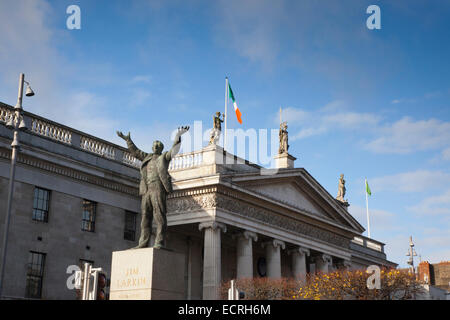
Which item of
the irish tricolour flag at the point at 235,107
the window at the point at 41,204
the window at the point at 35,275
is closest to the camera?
the window at the point at 35,275

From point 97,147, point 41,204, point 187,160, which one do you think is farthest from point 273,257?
point 41,204

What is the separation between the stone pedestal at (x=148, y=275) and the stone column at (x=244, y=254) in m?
20.2

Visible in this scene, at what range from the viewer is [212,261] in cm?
3603

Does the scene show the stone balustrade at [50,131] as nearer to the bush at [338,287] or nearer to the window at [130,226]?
the window at [130,226]

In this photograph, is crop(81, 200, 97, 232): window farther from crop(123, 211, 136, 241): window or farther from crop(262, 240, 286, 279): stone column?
crop(262, 240, 286, 279): stone column

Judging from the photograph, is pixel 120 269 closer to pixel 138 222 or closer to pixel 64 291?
pixel 64 291

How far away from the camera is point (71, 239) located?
3425cm

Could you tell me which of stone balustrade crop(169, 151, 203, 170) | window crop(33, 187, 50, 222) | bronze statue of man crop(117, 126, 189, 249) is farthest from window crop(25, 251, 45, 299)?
bronze statue of man crop(117, 126, 189, 249)

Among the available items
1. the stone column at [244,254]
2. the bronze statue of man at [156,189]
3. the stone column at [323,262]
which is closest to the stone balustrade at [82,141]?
the stone column at [244,254]

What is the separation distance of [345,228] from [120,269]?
33.3 m

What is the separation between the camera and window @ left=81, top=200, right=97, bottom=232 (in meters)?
35.5

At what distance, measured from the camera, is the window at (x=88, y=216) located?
3553cm

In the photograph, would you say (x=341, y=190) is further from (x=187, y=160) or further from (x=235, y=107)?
(x=187, y=160)
